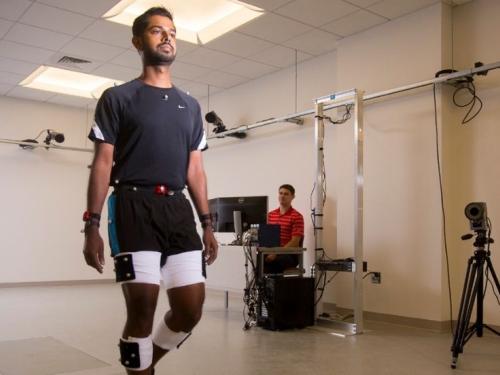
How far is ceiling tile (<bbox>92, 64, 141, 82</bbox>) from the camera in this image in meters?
6.51

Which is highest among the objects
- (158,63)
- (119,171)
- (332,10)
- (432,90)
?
(332,10)

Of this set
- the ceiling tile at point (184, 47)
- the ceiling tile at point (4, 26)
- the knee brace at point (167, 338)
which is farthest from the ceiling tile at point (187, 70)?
the knee brace at point (167, 338)

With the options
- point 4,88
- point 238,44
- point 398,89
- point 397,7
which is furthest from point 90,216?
point 4,88

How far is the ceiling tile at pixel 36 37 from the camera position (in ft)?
17.4

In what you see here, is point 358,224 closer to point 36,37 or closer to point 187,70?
point 187,70

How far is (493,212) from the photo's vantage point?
422cm

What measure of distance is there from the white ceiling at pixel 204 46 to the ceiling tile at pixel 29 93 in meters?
0.22

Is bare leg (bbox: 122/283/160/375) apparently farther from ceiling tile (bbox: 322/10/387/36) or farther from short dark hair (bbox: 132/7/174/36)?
ceiling tile (bbox: 322/10/387/36)

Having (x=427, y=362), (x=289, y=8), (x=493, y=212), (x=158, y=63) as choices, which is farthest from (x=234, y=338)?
(x=289, y=8)

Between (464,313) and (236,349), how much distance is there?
1457mm

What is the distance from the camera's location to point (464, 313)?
3.17 m

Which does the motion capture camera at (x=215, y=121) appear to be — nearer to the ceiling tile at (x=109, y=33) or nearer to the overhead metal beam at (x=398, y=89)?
the overhead metal beam at (x=398, y=89)

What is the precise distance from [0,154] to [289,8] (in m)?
5.09

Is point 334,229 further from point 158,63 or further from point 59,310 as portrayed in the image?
point 158,63
